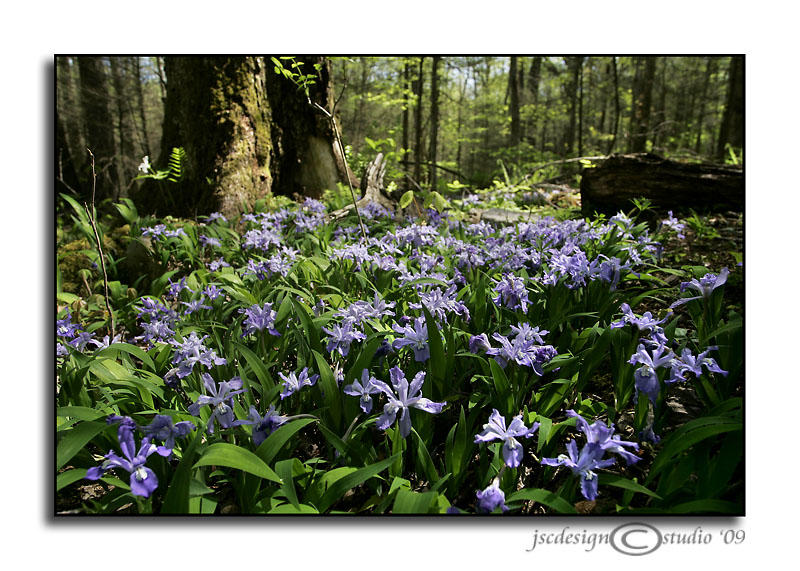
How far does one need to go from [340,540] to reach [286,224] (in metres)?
2.80

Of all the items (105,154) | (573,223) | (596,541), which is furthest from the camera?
(105,154)

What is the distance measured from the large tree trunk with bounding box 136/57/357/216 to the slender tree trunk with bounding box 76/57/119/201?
1630 mm

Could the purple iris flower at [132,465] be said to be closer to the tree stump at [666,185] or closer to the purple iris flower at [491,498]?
the purple iris flower at [491,498]

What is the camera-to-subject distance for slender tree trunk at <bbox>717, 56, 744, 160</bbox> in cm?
189

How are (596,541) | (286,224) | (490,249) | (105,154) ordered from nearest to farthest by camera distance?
(596,541) → (490,249) → (286,224) → (105,154)

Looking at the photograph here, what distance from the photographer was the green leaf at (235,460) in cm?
107

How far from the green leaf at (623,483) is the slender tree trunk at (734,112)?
55.3 inches

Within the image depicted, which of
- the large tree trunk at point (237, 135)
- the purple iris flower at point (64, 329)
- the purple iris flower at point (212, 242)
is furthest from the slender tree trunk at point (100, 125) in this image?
the purple iris flower at point (64, 329)

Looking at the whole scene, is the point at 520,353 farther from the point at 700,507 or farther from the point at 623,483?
the point at 700,507
